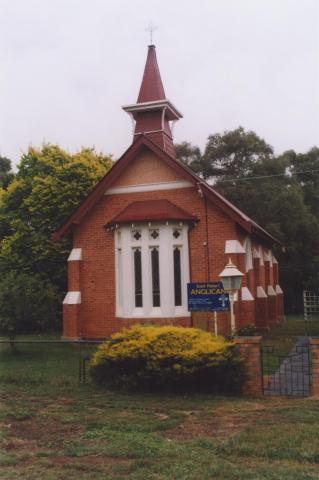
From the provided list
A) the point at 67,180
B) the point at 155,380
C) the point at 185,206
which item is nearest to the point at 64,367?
the point at 155,380

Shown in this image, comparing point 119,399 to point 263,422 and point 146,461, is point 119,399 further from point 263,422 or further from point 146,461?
point 146,461

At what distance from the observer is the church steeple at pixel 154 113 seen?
2181 centimetres

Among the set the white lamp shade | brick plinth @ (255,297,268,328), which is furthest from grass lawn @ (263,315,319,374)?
the white lamp shade

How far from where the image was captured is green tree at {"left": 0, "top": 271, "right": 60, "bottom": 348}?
608 inches

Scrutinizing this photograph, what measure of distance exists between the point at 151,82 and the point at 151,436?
63.6 feet

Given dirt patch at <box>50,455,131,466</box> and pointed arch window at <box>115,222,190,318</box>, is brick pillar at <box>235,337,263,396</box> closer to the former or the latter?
dirt patch at <box>50,455,131,466</box>

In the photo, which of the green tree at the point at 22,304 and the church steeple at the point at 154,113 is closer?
the green tree at the point at 22,304

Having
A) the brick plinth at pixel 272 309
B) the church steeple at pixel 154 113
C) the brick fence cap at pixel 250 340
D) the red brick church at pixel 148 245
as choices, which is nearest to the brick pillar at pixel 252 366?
the brick fence cap at pixel 250 340

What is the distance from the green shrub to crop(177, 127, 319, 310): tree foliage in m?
23.4

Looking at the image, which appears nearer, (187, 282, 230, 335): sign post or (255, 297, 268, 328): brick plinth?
(187, 282, 230, 335): sign post

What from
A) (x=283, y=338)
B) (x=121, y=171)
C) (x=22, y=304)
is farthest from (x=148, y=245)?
(x=283, y=338)

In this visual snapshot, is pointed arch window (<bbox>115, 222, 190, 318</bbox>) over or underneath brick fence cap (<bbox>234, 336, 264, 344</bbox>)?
over

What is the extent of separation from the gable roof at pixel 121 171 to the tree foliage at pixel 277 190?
16.4 meters

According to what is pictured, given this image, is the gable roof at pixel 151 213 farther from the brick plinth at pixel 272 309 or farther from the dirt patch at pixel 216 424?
the dirt patch at pixel 216 424
